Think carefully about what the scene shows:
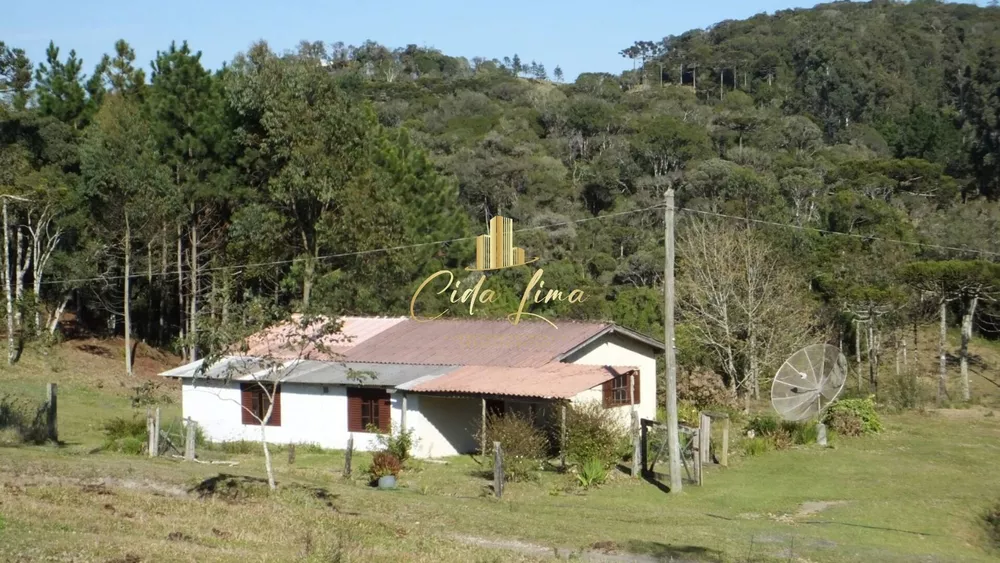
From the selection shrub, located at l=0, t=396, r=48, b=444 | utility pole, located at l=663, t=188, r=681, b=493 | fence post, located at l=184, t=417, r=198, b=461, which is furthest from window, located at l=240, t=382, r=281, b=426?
utility pole, located at l=663, t=188, r=681, b=493

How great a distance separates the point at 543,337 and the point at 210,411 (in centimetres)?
1039

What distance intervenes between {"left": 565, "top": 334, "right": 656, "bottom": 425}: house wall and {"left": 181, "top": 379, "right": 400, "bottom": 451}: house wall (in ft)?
20.3

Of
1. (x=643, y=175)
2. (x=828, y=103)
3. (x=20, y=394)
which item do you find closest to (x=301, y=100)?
(x=20, y=394)

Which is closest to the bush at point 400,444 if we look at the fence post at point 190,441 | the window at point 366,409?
the window at point 366,409

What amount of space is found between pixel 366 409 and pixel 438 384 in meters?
2.65

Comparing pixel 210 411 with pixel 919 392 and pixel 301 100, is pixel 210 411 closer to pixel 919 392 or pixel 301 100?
pixel 301 100

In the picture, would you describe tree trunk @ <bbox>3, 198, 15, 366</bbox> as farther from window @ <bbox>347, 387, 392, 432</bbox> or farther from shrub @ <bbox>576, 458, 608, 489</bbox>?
shrub @ <bbox>576, 458, 608, 489</bbox>

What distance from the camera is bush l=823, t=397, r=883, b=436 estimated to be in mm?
32188

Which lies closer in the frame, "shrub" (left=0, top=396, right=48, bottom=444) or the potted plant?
the potted plant

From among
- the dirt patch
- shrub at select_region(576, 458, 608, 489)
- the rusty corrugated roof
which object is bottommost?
the dirt patch

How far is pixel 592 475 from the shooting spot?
24875mm

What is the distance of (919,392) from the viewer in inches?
1660

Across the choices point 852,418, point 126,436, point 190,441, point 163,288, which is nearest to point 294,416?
point 126,436

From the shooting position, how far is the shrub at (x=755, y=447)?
29000 millimetres
